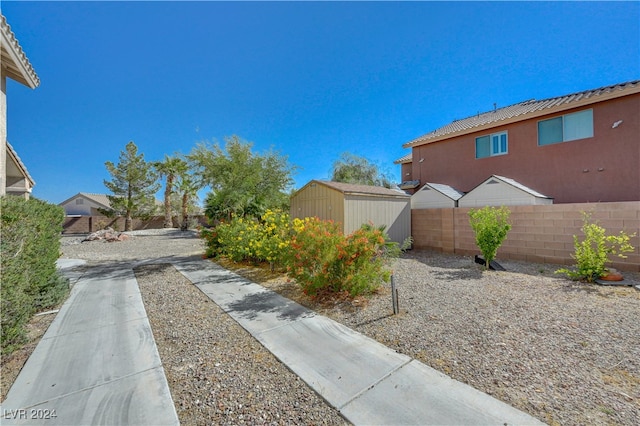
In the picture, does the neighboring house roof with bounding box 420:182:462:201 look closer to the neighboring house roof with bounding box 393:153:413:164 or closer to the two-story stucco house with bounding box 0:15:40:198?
the neighboring house roof with bounding box 393:153:413:164

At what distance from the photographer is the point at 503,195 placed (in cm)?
973

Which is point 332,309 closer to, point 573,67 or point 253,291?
point 253,291

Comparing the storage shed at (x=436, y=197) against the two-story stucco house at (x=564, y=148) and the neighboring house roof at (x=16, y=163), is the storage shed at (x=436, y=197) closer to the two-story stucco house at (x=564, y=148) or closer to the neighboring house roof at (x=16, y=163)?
the two-story stucco house at (x=564, y=148)

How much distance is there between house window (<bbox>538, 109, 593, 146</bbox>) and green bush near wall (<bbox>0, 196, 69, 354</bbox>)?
1602 centimetres

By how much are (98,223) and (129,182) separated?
507 cm

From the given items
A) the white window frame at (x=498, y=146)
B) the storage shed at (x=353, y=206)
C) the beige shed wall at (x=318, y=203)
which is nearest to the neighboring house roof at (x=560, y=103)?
the white window frame at (x=498, y=146)

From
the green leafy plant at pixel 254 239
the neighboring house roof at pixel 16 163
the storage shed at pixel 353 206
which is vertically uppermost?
the neighboring house roof at pixel 16 163

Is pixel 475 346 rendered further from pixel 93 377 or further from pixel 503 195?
pixel 503 195

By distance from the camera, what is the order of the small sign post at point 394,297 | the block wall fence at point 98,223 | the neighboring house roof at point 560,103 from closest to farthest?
the small sign post at point 394,297, the neighboring house roof at point 560,103, the block wall fence at point 98,223

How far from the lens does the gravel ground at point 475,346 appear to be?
2.08 metres

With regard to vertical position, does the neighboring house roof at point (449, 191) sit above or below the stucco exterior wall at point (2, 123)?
below

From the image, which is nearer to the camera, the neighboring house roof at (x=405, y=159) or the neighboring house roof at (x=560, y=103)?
the neighboring house roof at (x=560, y=103)

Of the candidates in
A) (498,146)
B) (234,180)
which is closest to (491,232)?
(498,146)

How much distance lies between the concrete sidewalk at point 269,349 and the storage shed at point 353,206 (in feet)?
16.8
